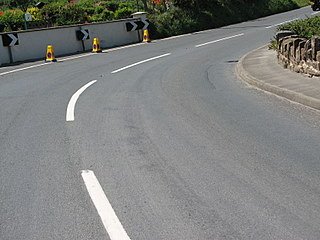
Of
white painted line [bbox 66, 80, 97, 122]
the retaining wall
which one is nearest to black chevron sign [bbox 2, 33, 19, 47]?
the retaining wall

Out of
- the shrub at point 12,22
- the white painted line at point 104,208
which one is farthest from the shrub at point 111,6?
the white painted line at point 104,208

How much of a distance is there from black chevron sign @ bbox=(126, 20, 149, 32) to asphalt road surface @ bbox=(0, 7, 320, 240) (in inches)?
633

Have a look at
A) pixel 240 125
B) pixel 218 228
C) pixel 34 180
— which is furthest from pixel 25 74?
pixel 218 228

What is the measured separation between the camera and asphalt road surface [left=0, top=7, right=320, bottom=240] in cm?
498

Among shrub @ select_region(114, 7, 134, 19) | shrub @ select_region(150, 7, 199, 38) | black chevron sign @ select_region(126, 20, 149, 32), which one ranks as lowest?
shrub @ select_region(150, 7, 199, 38)

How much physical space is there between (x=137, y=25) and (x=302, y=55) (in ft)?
60.0

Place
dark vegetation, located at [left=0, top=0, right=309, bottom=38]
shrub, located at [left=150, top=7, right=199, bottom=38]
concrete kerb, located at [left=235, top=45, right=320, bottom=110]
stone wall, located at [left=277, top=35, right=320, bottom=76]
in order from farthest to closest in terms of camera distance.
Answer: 1. dark vegetation, located at [left=0, top=0, right=309, bottom=38]
2. shrub, located at [left=150, top=7, right=199, bottom=38]
3. stone wall, located at [left=277, top=35, right=320, bottom=76]
4. concrete kerb, located at [left=235, top=45, right=320, bottom=110]

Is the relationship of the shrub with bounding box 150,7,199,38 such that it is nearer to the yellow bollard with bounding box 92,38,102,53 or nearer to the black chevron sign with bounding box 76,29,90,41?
the black chevron sign with bounding box 76,29,90,41

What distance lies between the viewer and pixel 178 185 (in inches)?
235

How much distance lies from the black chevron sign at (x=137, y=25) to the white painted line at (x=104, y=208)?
2285cm

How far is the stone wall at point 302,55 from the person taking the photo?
36.9 feet

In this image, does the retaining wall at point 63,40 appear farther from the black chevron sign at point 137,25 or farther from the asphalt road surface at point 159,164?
the asphalt road surface at point 159,164

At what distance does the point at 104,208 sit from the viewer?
5.38 metres

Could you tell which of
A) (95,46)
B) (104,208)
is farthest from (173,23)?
(104,208)
